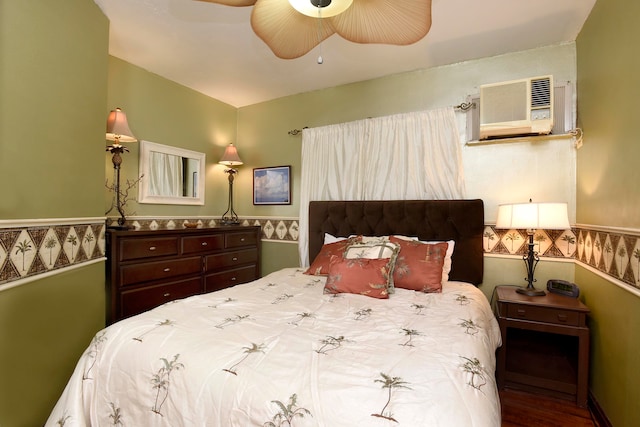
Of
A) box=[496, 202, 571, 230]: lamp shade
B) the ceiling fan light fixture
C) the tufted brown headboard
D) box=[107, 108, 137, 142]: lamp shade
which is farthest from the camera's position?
the tufted brown headboard

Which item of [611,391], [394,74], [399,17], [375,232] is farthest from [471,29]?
[611,391]

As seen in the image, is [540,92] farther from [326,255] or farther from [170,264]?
[170,264]

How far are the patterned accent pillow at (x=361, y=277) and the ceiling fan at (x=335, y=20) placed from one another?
1.33 meters

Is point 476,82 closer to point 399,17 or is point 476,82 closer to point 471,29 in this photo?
point 471,29

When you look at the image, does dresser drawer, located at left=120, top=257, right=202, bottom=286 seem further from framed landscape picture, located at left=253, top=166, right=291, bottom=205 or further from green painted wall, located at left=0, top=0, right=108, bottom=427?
framed landscape picture, located at left=253, top=166, right=291, bottom=205

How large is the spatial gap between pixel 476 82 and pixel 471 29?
1.69 ft

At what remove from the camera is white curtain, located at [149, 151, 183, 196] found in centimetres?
300

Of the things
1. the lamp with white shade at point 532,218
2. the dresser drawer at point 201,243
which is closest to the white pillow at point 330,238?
the dresser drawer at point 201,243

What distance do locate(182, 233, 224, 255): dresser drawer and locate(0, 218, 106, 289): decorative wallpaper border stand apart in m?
0.67

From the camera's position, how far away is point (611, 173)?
5.79 ft

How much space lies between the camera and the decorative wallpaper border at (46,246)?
4.72 ft

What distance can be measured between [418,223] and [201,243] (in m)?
2.01

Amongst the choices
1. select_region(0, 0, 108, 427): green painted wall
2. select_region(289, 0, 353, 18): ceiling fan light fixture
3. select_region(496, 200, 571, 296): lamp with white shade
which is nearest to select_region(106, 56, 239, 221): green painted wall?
select_region(0, 0, 108, 427): green painted wall

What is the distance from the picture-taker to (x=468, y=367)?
1038 mm
